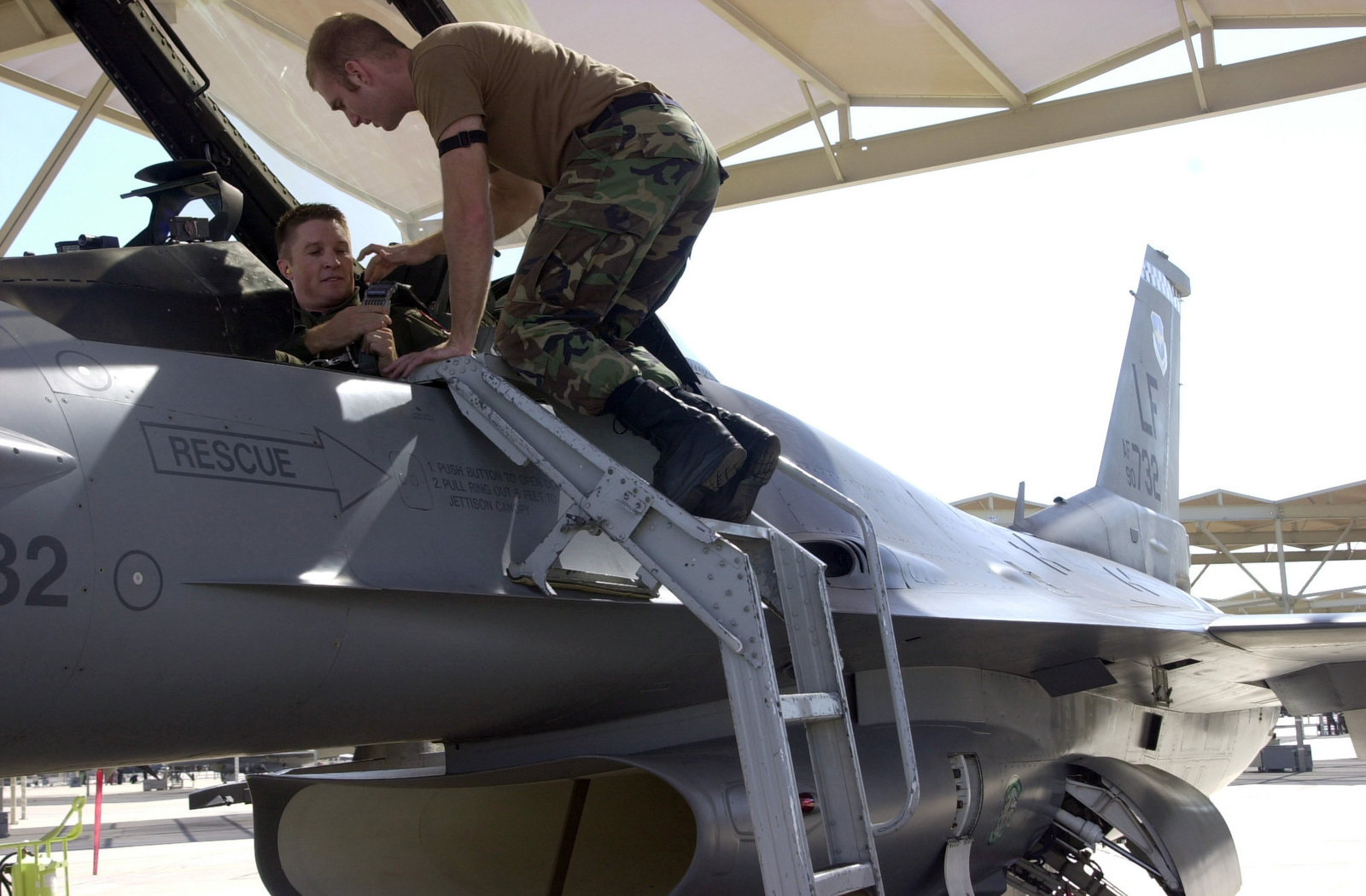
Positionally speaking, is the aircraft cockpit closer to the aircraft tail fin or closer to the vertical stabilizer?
the aircraft tail fin

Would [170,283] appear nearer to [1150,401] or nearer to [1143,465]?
[1143,465]

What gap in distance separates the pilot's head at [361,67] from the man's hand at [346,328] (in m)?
0.51

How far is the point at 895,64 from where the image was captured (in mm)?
10117

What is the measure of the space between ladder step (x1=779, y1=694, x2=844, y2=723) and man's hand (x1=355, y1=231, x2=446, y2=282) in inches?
74.2

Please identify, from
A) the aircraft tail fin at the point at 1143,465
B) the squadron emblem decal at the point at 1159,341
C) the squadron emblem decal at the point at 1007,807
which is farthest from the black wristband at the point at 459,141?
the squadron emblem decal at the point at 1159,341

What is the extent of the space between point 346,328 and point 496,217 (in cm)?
76

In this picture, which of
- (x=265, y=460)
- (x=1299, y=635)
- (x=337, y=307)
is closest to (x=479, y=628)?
(x=265, y=460)

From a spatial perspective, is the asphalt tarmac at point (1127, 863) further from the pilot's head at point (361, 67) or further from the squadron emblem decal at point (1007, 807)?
the pilot's head at point (361, 67)

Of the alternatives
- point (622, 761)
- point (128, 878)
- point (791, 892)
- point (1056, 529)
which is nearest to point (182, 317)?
point (622, 761)

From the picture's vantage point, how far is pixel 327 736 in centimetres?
268

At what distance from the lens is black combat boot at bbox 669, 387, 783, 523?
272 cm

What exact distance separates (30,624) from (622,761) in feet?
5.19

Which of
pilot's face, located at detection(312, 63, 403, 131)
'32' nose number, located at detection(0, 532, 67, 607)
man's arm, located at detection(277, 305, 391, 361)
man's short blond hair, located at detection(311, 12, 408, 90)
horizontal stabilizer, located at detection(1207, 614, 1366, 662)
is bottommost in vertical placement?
horizontal stabilizer, located at detection(1207, 614, 1366, 662)

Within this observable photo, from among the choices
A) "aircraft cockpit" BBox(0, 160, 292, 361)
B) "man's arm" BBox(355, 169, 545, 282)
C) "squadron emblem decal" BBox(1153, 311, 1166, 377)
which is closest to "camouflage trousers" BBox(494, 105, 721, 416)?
"man's arm" BBox(355, 169, 545, 282)
